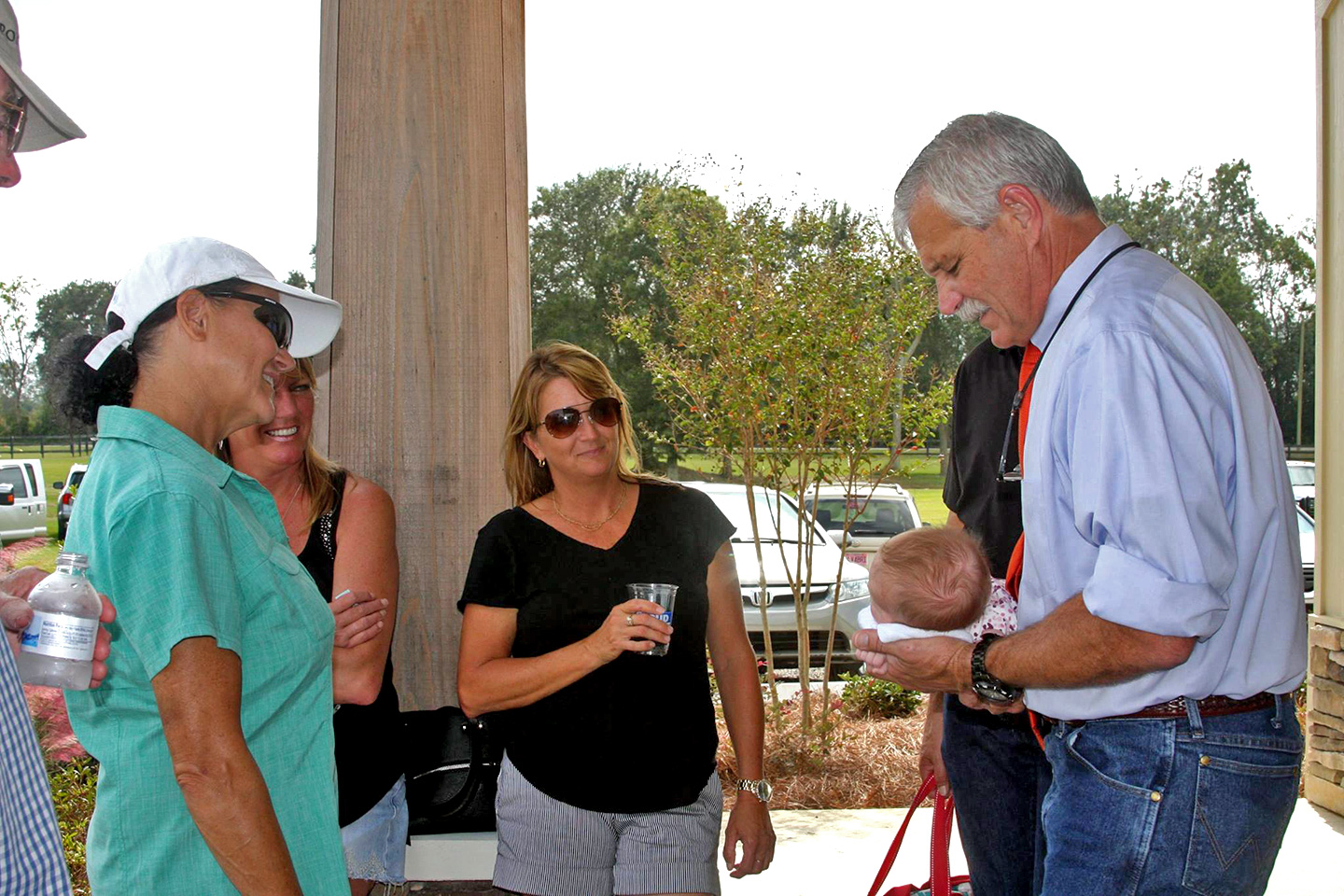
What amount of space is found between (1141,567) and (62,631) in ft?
4.57

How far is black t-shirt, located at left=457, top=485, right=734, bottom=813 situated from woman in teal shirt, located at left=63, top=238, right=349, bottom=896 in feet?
2.62

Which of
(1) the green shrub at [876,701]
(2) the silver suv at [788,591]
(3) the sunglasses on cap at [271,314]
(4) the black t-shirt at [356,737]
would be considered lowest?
(1) the green shrub at [876,701]

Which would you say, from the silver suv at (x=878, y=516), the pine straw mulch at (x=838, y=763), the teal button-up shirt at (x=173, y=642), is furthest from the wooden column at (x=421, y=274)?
the silver suv at (x=878, y=516)

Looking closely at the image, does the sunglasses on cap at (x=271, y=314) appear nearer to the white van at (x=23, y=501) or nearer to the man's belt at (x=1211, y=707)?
the man's belt at (x=1211, y=707)

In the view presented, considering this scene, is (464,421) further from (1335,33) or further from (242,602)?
(1335,33)

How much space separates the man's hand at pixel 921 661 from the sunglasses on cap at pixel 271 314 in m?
1.15

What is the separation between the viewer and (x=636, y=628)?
2.29 meters

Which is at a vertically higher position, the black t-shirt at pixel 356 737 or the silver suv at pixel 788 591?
the black t-shirt at pixel 356 737

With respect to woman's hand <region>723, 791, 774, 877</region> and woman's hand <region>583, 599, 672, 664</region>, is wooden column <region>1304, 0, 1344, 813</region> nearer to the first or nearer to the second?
woman's hand <region>723, 791, 774, 877</region>

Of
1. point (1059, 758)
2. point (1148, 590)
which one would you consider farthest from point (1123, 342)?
point (1059, 758)

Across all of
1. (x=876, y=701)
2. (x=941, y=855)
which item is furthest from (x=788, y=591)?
(x=941, y=855)

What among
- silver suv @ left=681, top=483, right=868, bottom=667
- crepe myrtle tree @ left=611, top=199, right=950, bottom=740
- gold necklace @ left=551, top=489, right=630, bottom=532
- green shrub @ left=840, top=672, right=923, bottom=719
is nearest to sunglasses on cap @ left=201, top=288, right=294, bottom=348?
gold necklace @ left=551, top=489, right=630, bottom=532

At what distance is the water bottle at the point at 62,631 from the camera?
4.39ft

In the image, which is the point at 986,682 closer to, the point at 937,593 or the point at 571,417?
the point at 937,593
